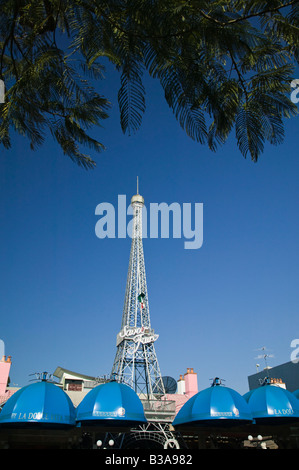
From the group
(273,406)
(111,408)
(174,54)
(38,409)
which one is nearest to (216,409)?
(273,406)

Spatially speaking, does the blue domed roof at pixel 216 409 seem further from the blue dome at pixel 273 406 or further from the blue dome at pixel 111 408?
the blue dome at pixel 111 408

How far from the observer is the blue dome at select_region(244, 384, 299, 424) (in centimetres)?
1351

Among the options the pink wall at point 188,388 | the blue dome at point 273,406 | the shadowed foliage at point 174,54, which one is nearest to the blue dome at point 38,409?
the blue dome at point 273,406

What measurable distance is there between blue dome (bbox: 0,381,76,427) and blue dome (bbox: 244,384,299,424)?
754 cm

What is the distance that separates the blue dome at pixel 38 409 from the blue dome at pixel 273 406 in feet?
24.7

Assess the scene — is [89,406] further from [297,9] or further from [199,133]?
[297,9]

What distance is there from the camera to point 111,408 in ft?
42.0

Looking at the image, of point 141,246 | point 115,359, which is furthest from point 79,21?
point 141,246

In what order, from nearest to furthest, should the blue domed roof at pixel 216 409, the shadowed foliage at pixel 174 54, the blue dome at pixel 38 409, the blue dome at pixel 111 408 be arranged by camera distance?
the shadowed foliage at pixel 174 54
the blue dome at pixel 38 409
the blue domed roof at pixel 216 409
the blue dome at pixel 111 408

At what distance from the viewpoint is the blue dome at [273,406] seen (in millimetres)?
13508

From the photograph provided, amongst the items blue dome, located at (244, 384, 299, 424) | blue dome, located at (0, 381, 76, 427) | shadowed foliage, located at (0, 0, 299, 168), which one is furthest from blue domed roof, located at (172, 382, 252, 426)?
shadowed foliage, located at (0, 0, 299, 168)

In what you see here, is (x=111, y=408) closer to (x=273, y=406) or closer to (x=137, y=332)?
(x=273, y=406)

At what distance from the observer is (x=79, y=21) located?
12.1ft

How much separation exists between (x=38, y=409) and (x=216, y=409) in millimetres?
6484
